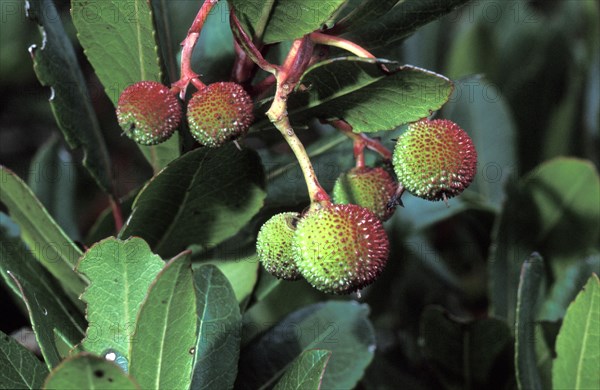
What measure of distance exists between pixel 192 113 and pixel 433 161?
0.36 metres

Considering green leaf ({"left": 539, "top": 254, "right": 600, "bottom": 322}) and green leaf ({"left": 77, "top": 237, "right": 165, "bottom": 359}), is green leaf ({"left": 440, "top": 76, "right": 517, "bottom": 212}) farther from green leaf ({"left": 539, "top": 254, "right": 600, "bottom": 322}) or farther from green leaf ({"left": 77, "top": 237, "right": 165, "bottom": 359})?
green leaf ({"left": 77, "top": 237, "right": 165, "bottom": 359})

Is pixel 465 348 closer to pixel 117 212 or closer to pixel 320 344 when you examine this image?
pixel 320 344

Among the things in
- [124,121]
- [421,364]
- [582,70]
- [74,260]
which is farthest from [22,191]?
[582,70]

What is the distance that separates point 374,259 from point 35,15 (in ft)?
2.22

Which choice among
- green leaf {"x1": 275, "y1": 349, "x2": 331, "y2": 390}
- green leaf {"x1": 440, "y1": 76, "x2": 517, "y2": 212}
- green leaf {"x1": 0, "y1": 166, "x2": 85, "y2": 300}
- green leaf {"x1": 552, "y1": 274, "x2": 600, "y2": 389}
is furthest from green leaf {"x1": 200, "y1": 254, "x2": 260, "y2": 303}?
green leaf {"x1": 440, "y1": 76, "x2": 517, "y2": 212}

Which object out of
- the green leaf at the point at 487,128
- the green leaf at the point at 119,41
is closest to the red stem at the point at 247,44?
the green leaf at the point at 119,41

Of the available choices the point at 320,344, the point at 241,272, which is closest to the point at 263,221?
the point at 241,272

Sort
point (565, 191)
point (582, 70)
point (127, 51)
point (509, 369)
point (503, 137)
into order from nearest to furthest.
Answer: point (127, 51)
point (509, 369)
point (565, 191)
point (503, 137)
point (582, 70)

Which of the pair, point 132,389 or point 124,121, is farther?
point 124,121

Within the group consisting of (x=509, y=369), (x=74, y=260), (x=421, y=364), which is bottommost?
(x=421, y=364)

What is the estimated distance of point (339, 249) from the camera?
1.06m

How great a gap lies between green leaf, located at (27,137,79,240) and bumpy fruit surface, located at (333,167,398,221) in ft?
2.99

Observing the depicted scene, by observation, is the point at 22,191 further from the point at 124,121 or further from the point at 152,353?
the point at 152,353

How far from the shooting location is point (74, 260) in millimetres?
1297
